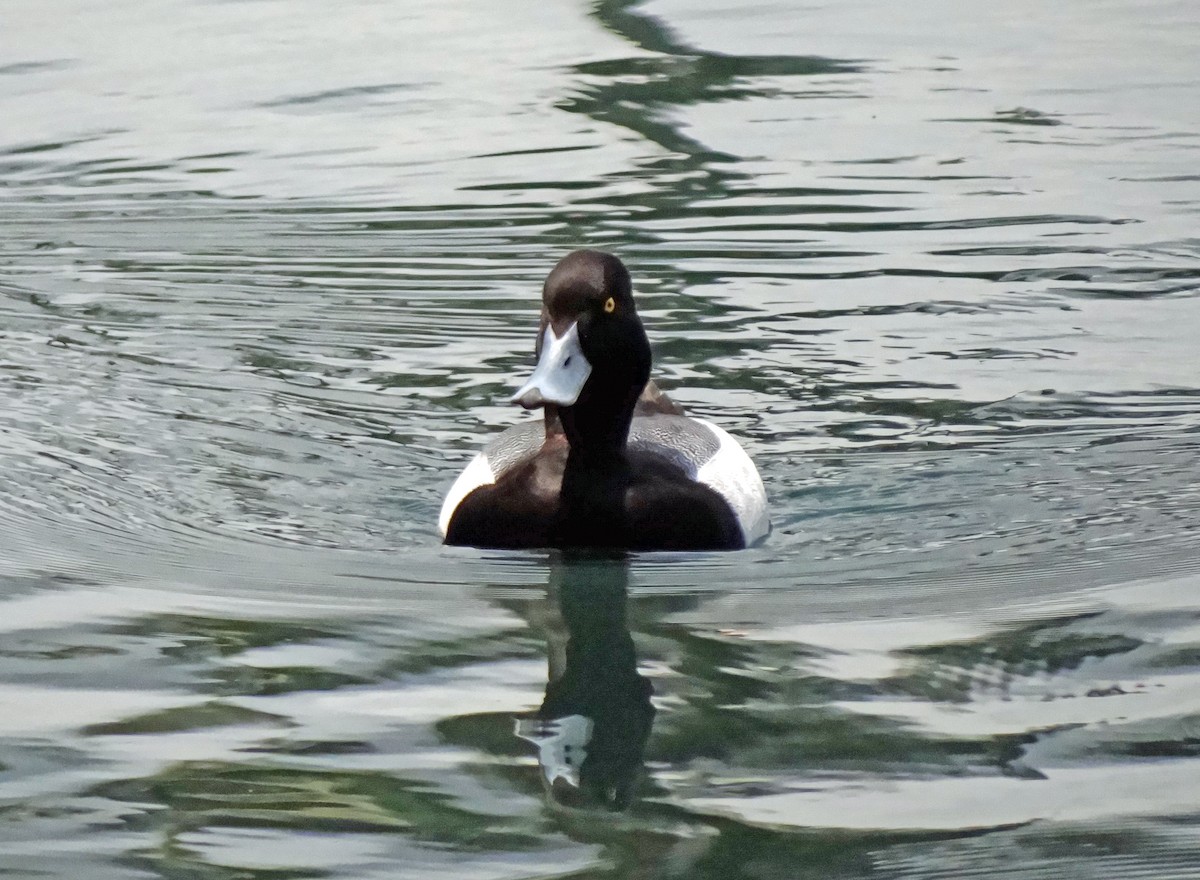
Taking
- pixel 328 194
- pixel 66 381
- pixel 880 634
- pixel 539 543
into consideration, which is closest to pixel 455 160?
pixel 328 194

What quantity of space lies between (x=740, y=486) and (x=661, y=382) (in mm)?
2148

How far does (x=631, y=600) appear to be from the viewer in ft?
22.3

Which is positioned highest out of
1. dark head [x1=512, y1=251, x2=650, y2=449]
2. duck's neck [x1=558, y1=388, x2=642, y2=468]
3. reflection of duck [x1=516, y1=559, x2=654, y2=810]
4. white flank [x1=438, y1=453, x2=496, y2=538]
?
dark head [x1=512, y1=251, x2=650, y2=449]

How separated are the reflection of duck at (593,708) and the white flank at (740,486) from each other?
60cm

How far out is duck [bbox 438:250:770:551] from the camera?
23.1 ft

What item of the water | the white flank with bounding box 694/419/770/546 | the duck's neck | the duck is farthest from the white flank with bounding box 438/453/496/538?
the white flank with bounding box 694/419/770/546

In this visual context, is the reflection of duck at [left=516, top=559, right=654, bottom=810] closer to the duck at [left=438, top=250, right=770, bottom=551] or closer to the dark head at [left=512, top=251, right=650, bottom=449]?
the duck at [left=438, top=250, right=770, bottom=551]

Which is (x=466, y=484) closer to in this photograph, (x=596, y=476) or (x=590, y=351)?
(x=596, y=476)

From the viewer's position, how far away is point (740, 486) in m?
7.58

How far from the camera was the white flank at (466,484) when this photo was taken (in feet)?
24.7

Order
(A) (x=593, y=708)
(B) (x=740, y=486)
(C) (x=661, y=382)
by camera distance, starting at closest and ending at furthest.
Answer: (A) (x=593, y=708) → (B) (x=740, y=486) → (C) (x=661, y=382)

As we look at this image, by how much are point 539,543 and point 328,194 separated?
6761 mm

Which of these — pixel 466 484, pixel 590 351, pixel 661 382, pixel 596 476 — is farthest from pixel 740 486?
pixel 661 382

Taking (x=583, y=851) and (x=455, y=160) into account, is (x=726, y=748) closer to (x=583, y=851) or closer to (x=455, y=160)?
(x=583, y=851)
